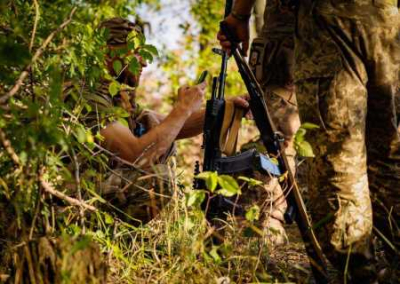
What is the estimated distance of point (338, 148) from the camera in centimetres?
276

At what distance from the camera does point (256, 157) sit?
9.64 feet

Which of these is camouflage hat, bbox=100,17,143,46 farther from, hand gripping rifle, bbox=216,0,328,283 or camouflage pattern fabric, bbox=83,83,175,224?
hand gripping rifle, bbox=216,0,328,283

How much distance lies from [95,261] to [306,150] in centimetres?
87

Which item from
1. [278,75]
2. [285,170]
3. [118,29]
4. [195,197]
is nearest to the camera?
[195,197]

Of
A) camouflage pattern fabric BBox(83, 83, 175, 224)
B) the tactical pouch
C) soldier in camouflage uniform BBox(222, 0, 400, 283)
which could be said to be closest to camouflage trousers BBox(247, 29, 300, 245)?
the tactical pouch

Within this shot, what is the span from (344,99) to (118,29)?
1617 mm

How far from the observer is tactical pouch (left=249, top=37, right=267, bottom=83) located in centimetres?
392

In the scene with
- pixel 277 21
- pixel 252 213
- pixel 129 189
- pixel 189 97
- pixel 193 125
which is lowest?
pixel 129 189

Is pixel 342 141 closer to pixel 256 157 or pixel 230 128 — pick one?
pixel 256 157

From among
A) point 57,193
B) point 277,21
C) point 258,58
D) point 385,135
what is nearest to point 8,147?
point 57,193

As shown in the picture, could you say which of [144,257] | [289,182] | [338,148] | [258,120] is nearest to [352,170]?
[338,148]

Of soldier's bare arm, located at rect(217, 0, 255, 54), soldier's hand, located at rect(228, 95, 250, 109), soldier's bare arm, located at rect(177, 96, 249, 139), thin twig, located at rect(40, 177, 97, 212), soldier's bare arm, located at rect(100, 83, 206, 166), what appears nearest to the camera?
thin twig, located at rect(40, 177, 97, 212)

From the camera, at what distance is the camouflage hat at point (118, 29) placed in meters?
3.82

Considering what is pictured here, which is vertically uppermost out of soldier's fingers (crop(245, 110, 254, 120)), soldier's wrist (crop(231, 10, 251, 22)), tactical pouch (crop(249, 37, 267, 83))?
soldier's wrist (crop(231, 10, 251, 22))
